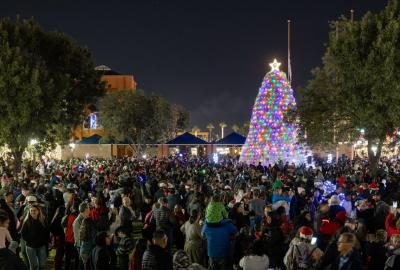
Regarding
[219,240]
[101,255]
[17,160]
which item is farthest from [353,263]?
[17,160]

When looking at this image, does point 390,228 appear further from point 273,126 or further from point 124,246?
point 273,126

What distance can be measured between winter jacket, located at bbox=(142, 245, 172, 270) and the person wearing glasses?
1.97m

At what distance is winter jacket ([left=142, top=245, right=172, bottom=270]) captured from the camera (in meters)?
5.60

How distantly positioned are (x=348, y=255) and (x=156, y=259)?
2.19 meters

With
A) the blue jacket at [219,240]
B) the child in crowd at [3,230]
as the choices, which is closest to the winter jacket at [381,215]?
the blue jacket at [219,240]

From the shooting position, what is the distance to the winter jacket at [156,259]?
18.4 feet

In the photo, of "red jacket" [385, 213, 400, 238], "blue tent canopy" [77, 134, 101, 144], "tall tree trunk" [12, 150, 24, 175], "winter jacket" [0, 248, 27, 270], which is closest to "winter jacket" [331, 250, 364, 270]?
"red jacket" [385, 213, 400, 238]

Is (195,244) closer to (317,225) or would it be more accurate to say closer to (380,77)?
(317,225)

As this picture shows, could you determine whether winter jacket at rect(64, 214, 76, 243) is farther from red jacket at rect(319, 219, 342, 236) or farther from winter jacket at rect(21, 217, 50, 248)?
red jacket at rect(319, 219, 342, 236)

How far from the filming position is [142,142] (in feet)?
160

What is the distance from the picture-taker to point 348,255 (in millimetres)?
5348

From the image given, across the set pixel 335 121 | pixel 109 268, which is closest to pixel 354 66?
pixel 335 121

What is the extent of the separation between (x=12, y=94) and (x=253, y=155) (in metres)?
14.0

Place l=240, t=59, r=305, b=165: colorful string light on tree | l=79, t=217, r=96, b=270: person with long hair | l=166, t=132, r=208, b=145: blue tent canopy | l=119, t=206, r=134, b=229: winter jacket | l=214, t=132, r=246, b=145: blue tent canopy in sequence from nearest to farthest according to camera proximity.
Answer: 1. l=79, t=217, r=96, b=270: person with long hair
2. l=119, t=206, r=134, b=229: winter jacket
3. l=240, t=59, r=305, b=165: colorful string light on tree
4. l=214, t=132, r=246, b=145: blue tent canopy
5. l=166, t=132, r=208, b=145: blue tent canopy
